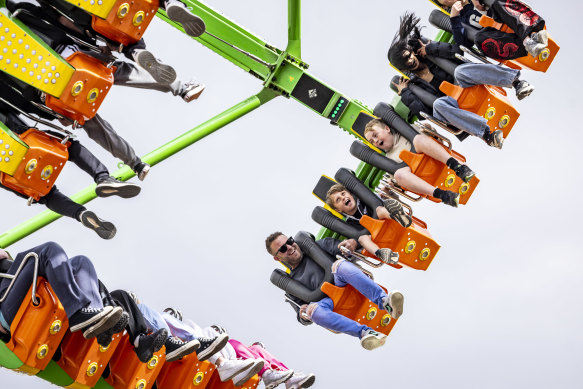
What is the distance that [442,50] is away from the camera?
1120cm

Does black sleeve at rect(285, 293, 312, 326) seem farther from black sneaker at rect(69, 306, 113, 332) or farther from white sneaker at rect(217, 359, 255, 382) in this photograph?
black sneaker at rect(69, 306, 113, 332)

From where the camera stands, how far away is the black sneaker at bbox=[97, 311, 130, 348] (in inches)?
389

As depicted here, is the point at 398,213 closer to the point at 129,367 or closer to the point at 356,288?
the point at 356,288

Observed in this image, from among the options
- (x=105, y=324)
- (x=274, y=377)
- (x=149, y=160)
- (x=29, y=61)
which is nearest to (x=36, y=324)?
(x=105, y=324)

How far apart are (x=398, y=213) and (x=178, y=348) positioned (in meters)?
1.85

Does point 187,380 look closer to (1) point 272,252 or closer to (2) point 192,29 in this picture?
(1) point 272,252

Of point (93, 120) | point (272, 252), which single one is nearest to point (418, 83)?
point (272, 252)

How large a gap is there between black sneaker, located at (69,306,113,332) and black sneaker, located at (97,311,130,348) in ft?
0.56

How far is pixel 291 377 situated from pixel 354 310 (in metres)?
0.69

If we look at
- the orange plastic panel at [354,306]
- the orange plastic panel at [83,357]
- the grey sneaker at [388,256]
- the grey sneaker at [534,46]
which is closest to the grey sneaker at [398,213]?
the grey sneaker at [388,256]

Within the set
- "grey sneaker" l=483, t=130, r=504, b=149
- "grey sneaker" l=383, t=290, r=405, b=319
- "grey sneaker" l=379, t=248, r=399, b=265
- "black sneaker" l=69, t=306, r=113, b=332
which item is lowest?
"black sneaker" l=69, t=306, r=113, b=332

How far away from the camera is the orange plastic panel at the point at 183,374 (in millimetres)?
10773

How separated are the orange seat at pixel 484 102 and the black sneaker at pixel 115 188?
2578mm

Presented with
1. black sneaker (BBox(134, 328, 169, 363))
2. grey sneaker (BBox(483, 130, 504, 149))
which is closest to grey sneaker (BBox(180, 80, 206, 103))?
black sneaker (BBox(134, 328, 169, 363))
